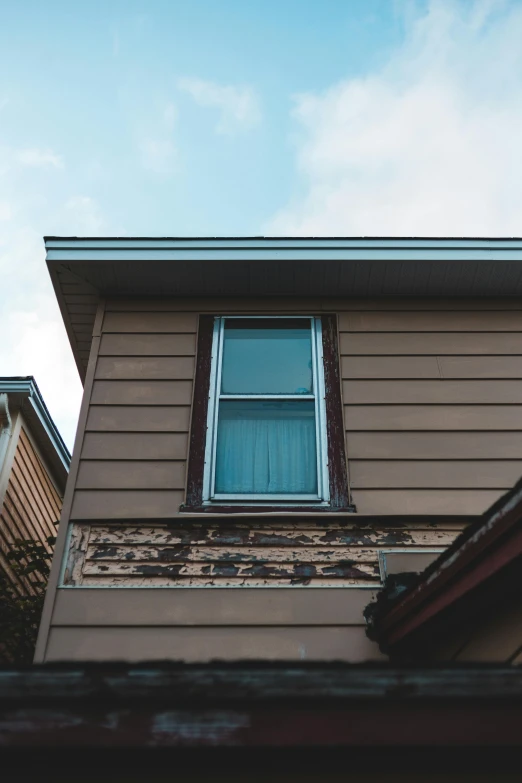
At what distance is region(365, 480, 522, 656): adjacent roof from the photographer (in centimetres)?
269

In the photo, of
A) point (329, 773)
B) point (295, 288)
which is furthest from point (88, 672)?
point (295, 288)

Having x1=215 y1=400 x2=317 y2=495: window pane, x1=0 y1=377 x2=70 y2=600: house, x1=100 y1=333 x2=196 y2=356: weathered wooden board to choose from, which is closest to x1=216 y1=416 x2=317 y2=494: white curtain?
x1=215 y1=400 x2=317 y2=495: window pane

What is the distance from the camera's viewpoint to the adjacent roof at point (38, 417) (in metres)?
6.95

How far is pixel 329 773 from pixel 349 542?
2.10 metres

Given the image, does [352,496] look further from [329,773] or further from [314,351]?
[329,773]

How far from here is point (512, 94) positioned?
378 inches

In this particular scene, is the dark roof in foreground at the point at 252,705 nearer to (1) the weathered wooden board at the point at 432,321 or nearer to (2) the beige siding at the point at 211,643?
(2) the beige siding at the point at 211,643

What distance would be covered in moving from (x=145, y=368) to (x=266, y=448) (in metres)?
1.18

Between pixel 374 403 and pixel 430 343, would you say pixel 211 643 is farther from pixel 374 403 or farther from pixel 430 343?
pixel 430 343

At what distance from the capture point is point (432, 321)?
5.66m

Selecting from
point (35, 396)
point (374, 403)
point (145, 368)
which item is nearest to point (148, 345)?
point (145, 368)

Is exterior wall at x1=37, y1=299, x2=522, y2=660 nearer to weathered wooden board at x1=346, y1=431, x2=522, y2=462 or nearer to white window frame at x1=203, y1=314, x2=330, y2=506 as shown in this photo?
weathered wooden board at x1=346, y1=431, x2=522, y2=462

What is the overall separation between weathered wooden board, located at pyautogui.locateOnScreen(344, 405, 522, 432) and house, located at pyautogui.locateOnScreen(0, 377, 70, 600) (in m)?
3.57

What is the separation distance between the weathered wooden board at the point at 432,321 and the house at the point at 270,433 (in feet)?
0.05
